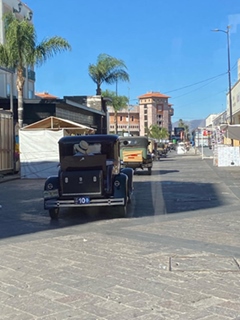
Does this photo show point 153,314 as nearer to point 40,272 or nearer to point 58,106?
point 40,272

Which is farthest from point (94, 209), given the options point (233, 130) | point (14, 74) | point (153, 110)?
point (153, 110)

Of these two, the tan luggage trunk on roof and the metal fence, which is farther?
the tan luggage trunk on roof

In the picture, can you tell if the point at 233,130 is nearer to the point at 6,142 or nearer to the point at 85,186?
the point at 6,142

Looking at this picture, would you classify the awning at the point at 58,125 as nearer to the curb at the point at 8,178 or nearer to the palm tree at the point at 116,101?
the curb at the point at 8,178

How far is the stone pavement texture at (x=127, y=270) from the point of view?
15.7 feet

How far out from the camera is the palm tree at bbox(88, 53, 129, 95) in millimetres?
42531

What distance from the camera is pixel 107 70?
1684 inches

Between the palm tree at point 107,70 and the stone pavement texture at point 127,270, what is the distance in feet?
109

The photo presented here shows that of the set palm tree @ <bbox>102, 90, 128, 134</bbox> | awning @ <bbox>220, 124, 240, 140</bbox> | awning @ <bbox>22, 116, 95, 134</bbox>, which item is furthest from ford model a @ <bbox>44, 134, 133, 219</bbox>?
palm tree @ <bbox>102, 90, 128, 134</bbox>

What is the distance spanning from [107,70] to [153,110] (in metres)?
133

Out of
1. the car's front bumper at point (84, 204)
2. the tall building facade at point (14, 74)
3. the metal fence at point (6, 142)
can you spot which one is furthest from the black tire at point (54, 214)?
the tall building facade at point (14, 74)

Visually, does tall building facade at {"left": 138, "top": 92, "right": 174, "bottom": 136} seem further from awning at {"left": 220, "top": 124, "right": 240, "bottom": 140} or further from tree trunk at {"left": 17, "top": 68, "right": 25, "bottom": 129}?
tree trunk at {"left": 17, "top": 68, "right": 25, "bottom": 129}

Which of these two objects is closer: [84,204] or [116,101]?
[84,204]

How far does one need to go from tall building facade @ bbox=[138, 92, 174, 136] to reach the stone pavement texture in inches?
6058
